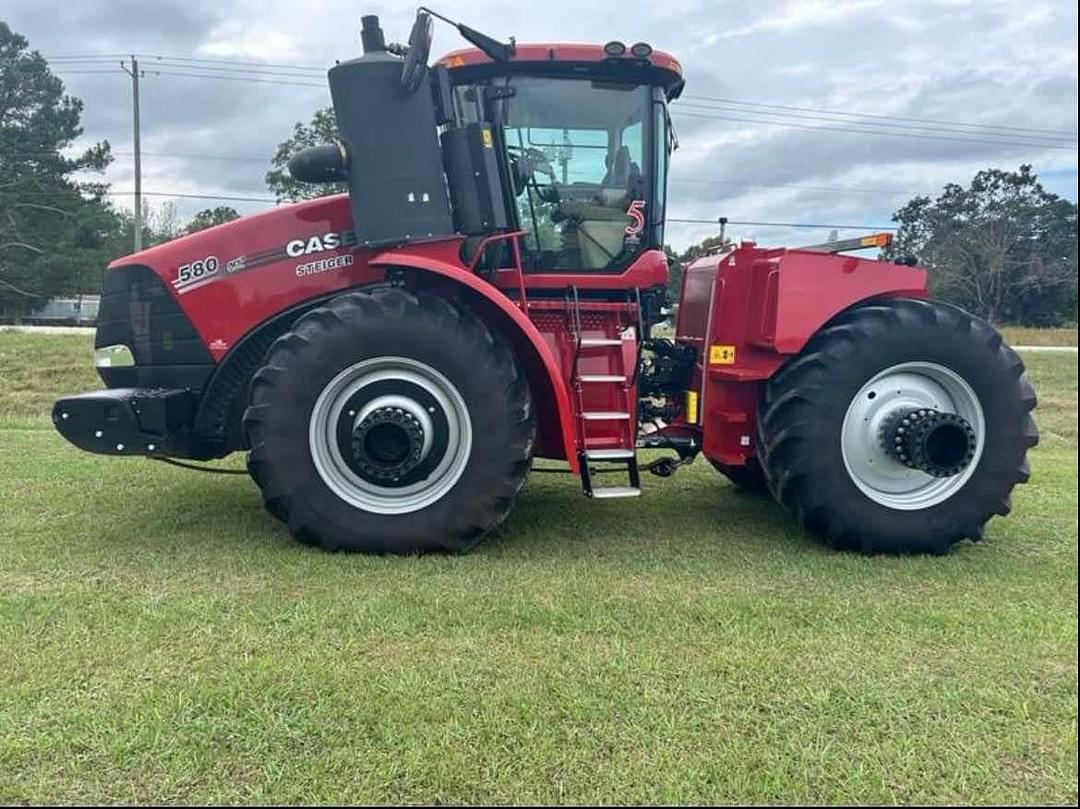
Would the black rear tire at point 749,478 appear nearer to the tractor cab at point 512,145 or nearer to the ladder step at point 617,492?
the ladder step at point 617,492

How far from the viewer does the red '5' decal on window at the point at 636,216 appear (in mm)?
4848

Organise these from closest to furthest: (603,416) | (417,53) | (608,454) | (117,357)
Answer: (417,53), (608,454), (603,416), (117,357)

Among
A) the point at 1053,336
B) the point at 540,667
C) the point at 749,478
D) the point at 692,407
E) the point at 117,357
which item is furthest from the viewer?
the point at 749,478

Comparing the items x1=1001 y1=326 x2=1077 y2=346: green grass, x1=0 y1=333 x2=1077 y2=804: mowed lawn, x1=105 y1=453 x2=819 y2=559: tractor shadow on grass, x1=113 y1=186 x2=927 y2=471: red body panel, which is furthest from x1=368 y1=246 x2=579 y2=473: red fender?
x1=1001 y1=326 x2=1077 y2=346: green grass

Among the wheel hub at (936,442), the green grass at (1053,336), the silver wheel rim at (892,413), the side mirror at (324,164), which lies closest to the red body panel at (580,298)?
the side mirror at (324,164)

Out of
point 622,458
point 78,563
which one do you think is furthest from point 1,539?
point 622,458

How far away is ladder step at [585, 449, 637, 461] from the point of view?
14.6 feet

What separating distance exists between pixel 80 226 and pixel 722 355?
4.90m

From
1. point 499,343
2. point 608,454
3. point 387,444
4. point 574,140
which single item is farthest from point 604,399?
point 574,140

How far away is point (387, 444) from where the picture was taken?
4.25 meters

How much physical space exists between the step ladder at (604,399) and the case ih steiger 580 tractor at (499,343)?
0.06 ft

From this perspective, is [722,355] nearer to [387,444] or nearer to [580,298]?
[580,298]

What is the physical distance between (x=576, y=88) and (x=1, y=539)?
12.5ft

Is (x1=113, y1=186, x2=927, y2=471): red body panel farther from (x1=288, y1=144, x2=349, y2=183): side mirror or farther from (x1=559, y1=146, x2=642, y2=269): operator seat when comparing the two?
(x1=288, y1=144, x2=349, y2=183): side mirror
